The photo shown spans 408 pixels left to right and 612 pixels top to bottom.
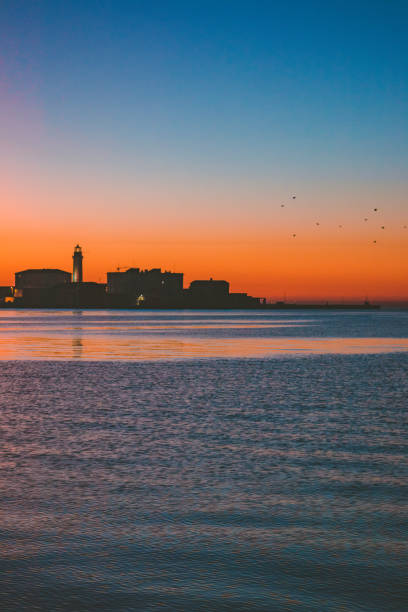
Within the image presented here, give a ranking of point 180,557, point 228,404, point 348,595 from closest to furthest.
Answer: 1. point 348,595
2. point 180,557
3. point 228,404

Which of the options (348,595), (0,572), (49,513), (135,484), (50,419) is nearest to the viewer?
(348,595)

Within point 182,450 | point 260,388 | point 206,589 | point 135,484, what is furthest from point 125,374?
point 206,589

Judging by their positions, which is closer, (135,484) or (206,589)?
(206,589)

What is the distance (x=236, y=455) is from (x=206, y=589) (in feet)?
20.5

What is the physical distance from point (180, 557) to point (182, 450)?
582 cm

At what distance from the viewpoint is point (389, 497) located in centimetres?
983

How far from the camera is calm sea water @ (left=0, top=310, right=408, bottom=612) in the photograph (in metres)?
6.54

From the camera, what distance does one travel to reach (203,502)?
31.4 ft

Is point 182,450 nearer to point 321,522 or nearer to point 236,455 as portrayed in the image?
point 236,455

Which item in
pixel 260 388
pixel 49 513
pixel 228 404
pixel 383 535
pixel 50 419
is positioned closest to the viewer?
pixel 383 535

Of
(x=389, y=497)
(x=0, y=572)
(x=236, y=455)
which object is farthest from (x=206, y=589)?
(x=236, y=455)

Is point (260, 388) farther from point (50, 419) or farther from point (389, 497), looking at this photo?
point (389, 497)

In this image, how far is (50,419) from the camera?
55.4ft

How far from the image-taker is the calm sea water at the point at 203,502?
654cm
